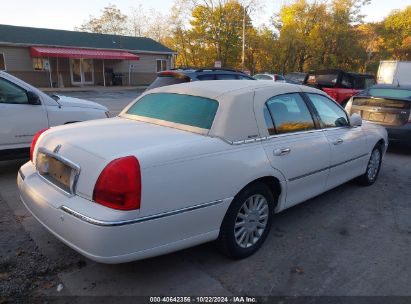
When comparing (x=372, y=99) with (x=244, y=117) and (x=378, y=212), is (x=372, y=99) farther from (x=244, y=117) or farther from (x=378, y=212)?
(x=244, y=117)

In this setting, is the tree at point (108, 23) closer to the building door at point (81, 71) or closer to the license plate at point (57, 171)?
the building door at point (81, 71)

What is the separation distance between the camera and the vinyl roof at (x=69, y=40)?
26688 millimetres

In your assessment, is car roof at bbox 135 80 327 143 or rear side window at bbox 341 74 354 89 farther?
rear side window at bbox 341 74 354 89

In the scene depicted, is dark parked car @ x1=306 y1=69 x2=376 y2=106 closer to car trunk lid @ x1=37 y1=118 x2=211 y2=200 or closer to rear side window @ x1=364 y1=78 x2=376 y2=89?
rear side window @ x1=364 y1=78 x2=376 y2=89

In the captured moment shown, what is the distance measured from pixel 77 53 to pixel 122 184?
1091 inches

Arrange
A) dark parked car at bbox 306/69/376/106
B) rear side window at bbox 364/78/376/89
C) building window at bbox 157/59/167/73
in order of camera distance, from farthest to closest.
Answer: building window at bbox 157/59/167/73
rear side window at bbox 364/78/376/89
dark parked car at bbox 306/69/376/106

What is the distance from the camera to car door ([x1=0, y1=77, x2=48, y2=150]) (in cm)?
542

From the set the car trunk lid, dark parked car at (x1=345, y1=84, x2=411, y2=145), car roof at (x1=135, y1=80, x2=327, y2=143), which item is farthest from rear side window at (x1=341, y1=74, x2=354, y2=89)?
the car trunk lid

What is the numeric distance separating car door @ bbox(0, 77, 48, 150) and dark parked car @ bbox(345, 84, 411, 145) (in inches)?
265

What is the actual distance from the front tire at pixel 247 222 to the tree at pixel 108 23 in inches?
2205

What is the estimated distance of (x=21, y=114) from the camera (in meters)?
5.54

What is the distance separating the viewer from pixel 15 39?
85.8 feet

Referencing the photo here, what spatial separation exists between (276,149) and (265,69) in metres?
45.3

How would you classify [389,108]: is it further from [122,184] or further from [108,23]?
[108,23]
